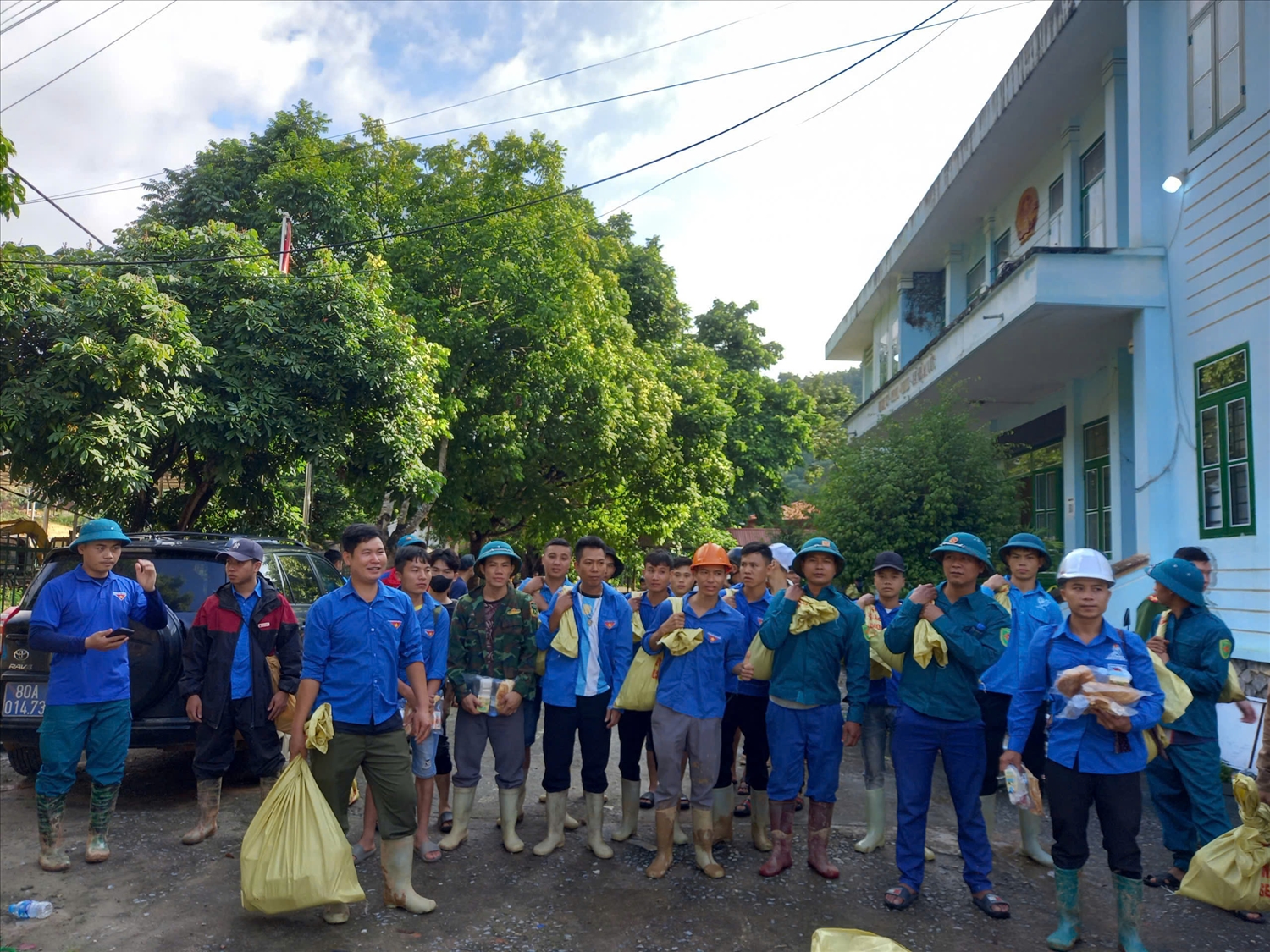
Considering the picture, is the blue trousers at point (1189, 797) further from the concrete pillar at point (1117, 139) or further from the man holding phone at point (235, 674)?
the concrete pillar at point (1117, 139)

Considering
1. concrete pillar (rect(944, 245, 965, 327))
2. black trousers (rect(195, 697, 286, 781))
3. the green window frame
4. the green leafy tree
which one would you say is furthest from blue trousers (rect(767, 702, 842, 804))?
concrete pillar (rect(944, 245, 965, 327))

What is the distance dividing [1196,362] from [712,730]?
6.98 metres

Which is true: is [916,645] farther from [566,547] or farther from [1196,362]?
[1196,362]

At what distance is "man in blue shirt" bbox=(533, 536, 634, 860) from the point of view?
548cm

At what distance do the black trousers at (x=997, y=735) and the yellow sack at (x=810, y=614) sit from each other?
1.25 metres

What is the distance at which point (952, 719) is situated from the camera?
4742 millimetres

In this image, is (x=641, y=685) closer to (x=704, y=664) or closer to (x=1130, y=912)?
(x=704, y=664)

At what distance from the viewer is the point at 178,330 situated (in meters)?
9.75

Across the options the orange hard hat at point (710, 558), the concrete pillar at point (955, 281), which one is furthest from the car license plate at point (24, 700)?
the concrete pillar at point (955, 281)

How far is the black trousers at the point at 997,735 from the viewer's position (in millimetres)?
5645

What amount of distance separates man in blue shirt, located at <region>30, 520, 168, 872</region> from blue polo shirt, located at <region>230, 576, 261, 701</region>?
1.80 ft

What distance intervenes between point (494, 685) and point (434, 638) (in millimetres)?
474

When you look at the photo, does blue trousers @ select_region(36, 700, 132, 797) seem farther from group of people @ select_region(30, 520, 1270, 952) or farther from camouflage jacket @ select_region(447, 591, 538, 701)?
camouflage jacket @ select_region(447, 591, 538, 701)

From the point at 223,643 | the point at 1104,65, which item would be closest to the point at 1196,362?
the point at 1104,65
